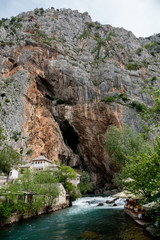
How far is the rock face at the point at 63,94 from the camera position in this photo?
4906cm

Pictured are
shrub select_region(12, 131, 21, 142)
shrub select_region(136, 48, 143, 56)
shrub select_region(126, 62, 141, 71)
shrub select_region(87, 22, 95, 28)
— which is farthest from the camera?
shrub select_region(87, 22, 95, 28)

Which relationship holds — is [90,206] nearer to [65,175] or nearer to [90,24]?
[65,175]

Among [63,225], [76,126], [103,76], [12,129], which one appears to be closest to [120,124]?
[76,126]

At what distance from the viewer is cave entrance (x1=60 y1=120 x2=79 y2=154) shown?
57.2m

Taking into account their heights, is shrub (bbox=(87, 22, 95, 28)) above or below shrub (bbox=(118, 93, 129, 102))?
above

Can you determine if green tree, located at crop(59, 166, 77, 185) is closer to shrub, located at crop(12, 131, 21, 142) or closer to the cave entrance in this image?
shrub, located at crop(12, 131, 21, 142)

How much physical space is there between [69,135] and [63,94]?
1427 centimetres

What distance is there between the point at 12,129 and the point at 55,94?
21.0 m

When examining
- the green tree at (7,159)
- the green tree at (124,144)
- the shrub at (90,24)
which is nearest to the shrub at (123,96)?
the green tree at (124,144)

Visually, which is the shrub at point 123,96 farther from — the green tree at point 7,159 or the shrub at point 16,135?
the green tree at point 7,159

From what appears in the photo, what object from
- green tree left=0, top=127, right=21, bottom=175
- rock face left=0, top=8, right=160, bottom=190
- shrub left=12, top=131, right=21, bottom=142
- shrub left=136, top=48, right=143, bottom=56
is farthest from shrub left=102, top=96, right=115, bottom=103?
shrub left=136, top=48, right=143, bottom=56

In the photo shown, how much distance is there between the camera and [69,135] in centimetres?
5916

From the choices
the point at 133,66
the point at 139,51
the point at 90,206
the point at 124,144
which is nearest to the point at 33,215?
the point at 90,206

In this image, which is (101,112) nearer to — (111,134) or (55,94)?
(111,134)
